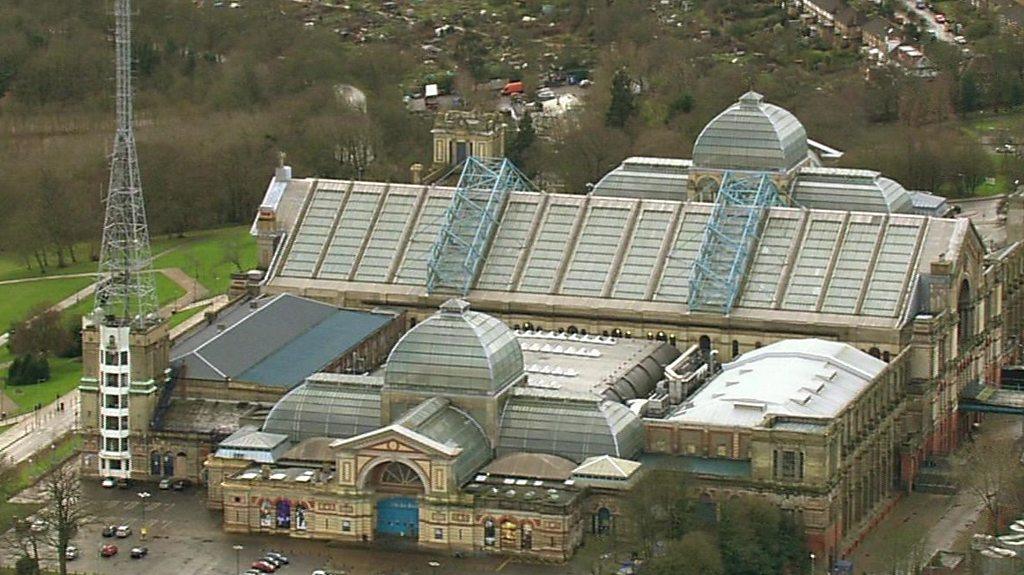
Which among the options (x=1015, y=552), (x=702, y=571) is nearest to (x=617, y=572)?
(x=702, y=571)

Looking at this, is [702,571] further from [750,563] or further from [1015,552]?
[1015,552]

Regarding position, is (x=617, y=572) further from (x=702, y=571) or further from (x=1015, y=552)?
(x=1015, y=552)

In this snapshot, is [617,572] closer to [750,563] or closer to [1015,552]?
[750,563]

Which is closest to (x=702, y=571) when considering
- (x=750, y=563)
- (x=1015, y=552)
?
(x=750, y=563)
